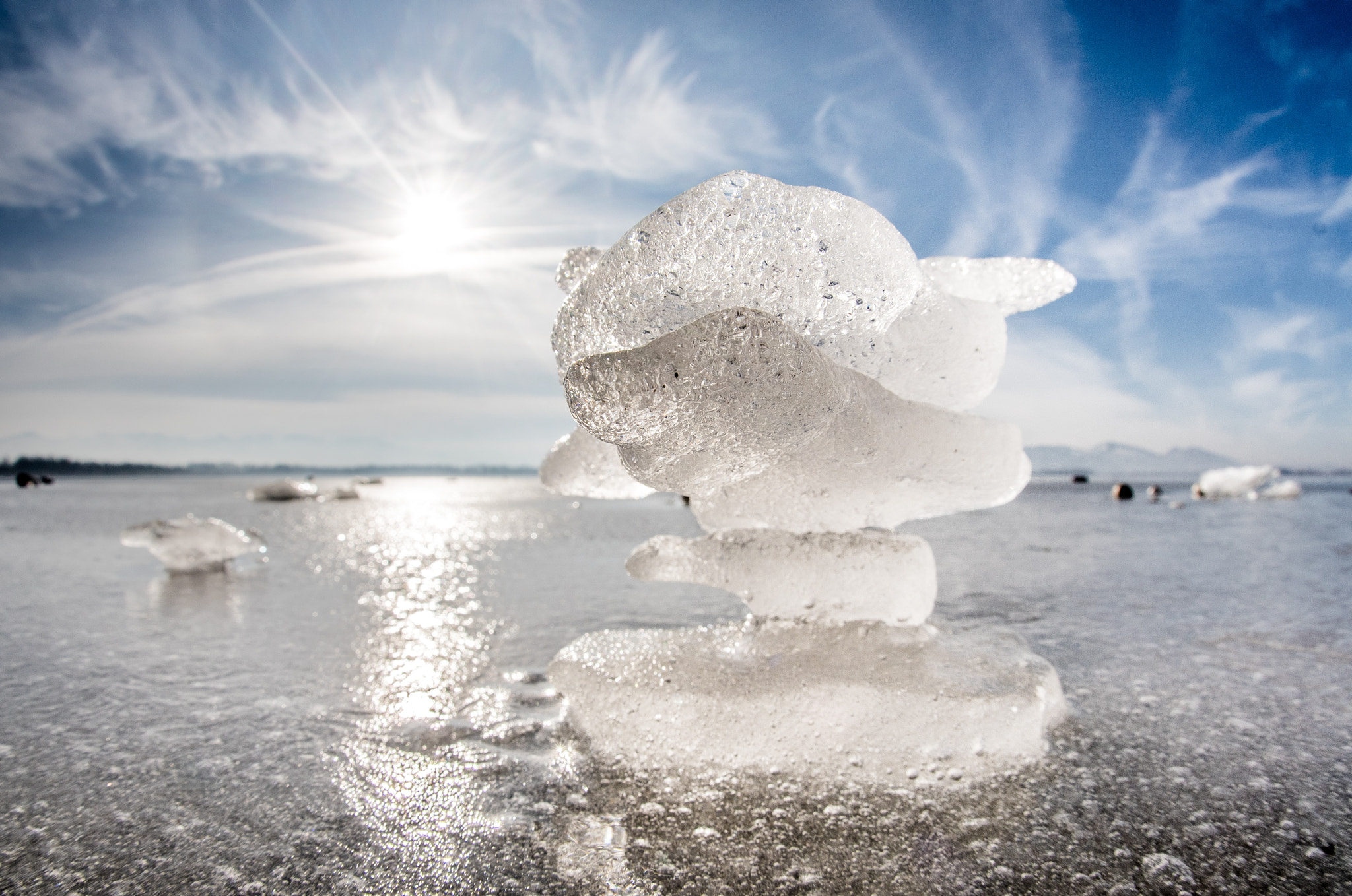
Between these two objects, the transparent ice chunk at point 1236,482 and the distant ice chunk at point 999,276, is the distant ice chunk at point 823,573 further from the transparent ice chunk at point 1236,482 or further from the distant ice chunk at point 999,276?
the transparent ice chunk at point 1236,482

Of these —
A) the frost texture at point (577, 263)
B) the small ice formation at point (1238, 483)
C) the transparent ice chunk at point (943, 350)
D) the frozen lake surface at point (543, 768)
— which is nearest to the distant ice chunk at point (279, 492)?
the frozen lake surface at point (543, 768)

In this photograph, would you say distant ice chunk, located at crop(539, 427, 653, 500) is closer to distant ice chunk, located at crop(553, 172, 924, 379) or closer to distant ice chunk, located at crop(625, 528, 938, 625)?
distant ice chunk, located at crop(625, 528, 938, 625)

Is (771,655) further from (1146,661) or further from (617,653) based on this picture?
(1146,661)

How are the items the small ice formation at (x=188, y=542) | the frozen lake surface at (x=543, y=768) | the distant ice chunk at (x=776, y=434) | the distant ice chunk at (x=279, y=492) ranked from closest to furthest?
the frozen lake surface at (x=543, y=768)
the distant ice chunk at (x=776, y=434)
the small ice formation at (x=188, y=542)
the distant ice chunk at (x=279, y=492)

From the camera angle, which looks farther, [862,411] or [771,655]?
[771,655]

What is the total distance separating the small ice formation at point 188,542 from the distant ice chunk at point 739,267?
4947 millimetres

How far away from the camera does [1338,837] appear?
1.46 metres

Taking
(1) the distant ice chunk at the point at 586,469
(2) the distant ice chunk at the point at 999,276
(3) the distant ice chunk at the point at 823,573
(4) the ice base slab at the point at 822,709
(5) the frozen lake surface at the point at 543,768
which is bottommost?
(5) the frozen lake surface at the point at 543,768

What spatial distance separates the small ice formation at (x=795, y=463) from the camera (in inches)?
63.8

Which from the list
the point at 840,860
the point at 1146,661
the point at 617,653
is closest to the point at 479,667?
the point at 617,653

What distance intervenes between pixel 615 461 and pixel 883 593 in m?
1.05

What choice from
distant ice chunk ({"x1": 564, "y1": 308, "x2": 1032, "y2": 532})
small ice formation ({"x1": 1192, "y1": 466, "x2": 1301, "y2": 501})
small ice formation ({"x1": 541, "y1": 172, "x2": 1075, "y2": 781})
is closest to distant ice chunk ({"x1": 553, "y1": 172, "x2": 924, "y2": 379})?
small ice formation ({"x1": 541, "y1": 172, "x2": 1075, "y2": 781})

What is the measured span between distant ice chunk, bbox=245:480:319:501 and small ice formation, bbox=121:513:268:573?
541 inches

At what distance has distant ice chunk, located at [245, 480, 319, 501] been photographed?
1761cm
